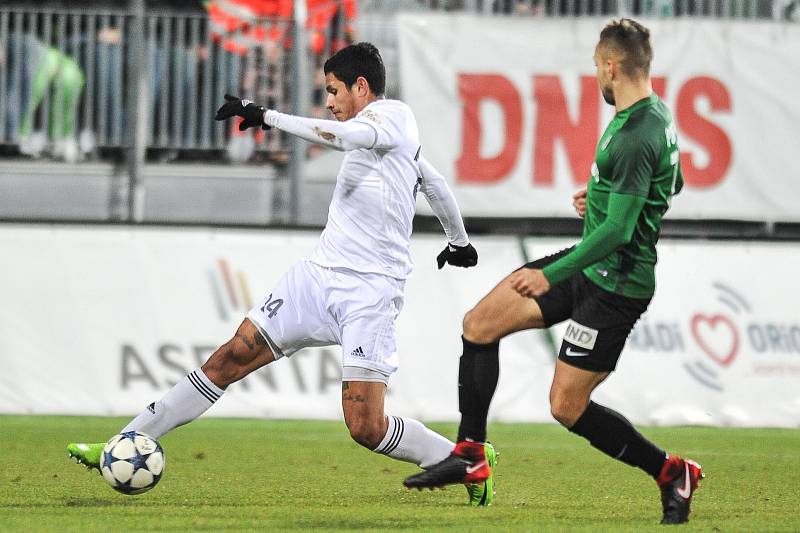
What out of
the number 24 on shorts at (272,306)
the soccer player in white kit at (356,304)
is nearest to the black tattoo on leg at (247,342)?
the soccer player in white kit at (356,304)

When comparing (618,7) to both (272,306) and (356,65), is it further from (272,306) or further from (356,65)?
(272,306)

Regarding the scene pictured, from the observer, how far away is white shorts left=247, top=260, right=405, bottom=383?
6.56m

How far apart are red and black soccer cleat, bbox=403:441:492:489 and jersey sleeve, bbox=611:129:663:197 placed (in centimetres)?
134

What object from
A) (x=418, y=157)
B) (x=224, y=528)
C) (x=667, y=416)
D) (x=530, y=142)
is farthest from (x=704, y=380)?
(x=224, y=528)

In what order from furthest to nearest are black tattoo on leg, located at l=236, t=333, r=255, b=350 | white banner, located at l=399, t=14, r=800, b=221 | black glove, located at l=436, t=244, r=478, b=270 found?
white banner, located at l=399, t=14, r=800, b=221, black glove, located at l=436, t=244, r=478, b=270, black tattoo on leg, located at l=236, t=333, r=255, b=350

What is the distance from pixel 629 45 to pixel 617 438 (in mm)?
1626

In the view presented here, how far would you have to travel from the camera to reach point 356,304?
659cm

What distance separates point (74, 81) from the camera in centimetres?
1329

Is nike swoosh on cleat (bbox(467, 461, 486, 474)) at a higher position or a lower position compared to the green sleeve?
lower

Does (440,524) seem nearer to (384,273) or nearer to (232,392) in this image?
(384,273)

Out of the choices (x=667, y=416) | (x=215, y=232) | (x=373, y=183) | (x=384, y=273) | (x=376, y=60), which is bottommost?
(x=667, y=416)

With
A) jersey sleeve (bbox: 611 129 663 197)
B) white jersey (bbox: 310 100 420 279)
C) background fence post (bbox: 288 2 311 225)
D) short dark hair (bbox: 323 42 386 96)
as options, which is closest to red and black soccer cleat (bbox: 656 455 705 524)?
jersey sleeve (bbox: 611 129 663 197)

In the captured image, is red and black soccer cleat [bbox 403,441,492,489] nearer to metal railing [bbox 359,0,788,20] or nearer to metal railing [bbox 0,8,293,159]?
metal railing [bbox 0,8,293,159]

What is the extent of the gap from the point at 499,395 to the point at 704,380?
1.69 metres
